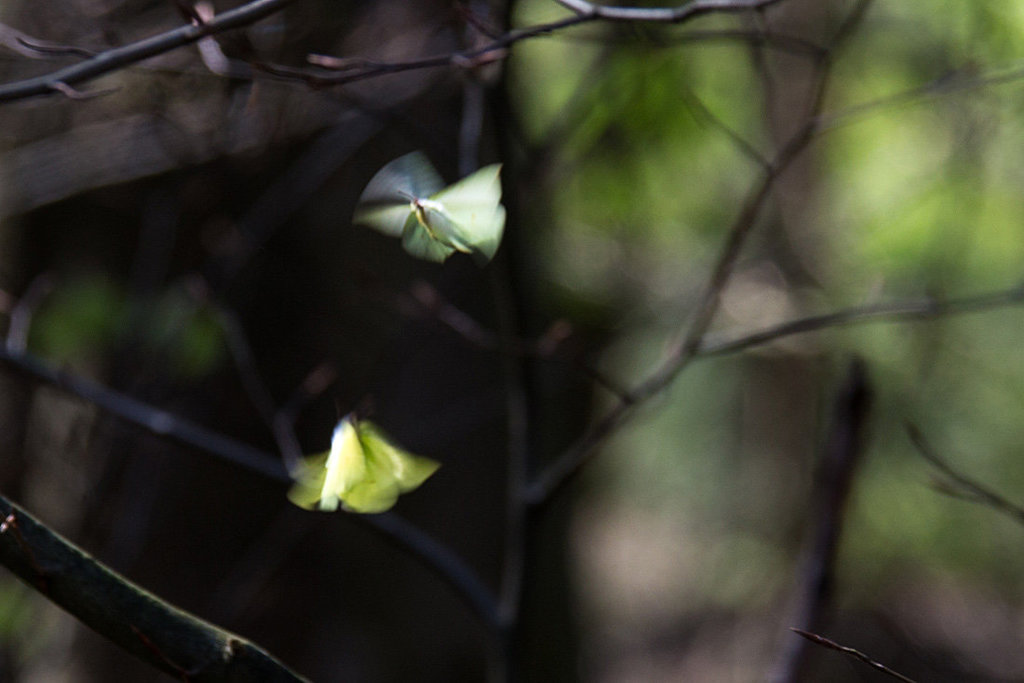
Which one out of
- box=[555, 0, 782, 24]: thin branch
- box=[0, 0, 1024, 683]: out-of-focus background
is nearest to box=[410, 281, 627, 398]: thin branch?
box=[0, 0, 1024, 683]: out-of-focus background

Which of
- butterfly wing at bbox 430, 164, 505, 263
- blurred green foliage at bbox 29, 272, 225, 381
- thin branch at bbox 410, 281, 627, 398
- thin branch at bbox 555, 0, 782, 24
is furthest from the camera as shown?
blurred green foliage at bbox 29, 272, 225, 381

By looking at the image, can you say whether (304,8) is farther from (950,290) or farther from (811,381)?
(811,381)

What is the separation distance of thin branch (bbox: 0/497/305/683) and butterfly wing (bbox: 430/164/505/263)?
40 centimetres

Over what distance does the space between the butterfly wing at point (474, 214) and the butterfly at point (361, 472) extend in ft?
0.57

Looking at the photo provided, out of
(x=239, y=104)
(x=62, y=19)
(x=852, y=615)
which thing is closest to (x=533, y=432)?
(x=239, y=104)

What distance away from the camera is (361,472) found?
73 cm

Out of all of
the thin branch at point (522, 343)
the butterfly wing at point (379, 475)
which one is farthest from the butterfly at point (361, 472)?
the thin branch at point (522, 343)

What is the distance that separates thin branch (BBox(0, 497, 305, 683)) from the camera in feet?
Answer: 2.49

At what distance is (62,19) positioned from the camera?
2.36m

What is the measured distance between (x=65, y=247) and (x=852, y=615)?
4.53 metres

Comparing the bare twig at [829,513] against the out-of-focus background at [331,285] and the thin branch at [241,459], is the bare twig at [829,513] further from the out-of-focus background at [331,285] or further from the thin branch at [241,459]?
the thin branch at [241,459]

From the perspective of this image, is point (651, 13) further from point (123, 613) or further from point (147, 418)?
point (147, 418)

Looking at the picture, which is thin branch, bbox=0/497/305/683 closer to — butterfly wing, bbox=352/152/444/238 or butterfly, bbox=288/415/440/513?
butterfly, bbox=288/415/440/513

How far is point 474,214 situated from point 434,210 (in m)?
0.04
